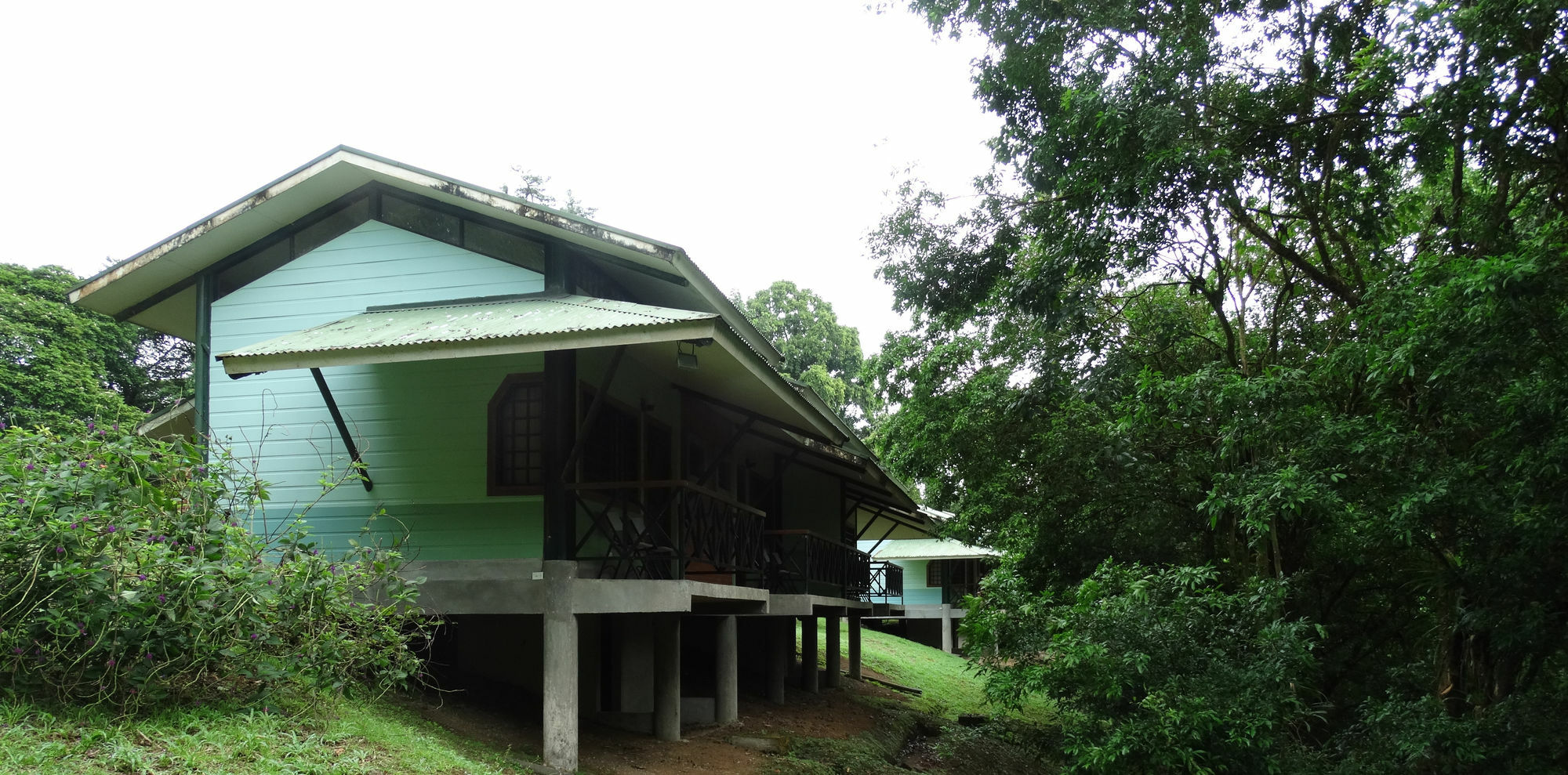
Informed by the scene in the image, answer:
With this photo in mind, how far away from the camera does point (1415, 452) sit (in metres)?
9.55

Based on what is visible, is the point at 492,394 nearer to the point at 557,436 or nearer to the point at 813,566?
the point at 557,436

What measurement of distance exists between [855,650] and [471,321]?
51.0ft

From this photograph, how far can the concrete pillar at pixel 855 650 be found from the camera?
22.9m

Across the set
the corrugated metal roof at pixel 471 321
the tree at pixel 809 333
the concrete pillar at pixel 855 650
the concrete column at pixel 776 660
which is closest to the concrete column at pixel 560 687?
the corrugated metal roof at pixel 471 321

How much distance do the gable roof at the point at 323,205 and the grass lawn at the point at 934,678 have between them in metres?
10.0

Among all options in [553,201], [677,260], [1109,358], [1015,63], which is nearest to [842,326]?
[553,201]

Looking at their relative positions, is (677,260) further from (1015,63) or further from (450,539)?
(1015,63)

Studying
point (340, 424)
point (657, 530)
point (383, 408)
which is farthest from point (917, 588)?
point (340, 424)

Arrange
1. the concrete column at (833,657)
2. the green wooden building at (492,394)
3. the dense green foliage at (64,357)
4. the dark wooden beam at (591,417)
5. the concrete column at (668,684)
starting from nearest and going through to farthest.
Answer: the dark wooden beam at (591,417) < the green wooden building at (492,394) < the concrete column at (668,684) < the concrete column at (833,657) < the dense green foliage at (64,357)

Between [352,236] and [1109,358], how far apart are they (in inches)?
414

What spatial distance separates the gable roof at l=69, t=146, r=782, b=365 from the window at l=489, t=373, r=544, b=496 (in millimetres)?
1517

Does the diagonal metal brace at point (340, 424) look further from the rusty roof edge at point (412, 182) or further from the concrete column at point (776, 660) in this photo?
the concrete column at point (776, 660)

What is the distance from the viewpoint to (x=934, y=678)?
2581 centimetres

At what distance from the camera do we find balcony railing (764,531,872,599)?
16047 mm
